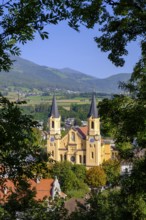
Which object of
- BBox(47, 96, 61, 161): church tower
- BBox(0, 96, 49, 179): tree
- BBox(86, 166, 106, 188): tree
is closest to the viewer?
BBox(0, 96, 49, 179): tree

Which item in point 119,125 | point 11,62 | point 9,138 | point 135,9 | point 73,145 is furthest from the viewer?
point 73,145

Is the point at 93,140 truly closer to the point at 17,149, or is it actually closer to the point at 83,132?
the point at 83,132

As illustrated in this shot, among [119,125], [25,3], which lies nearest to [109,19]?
[119,125]

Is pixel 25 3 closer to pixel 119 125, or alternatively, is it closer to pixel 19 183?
pixel 19 183

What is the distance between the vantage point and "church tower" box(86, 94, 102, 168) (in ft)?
193

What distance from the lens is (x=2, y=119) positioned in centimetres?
531

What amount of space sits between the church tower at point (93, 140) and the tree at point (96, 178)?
36.2 ft

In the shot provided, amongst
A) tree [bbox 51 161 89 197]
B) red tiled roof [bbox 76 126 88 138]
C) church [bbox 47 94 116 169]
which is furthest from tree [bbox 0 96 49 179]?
red tiled roof [bbox 76 126 88 138]

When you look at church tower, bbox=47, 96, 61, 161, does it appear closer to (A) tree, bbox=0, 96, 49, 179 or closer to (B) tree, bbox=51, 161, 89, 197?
(B) tree, bbox=51, 161, 89, 197

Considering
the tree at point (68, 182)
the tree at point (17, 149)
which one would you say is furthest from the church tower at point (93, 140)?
the tree at point (17, 149)

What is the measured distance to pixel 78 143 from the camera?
2440 inches

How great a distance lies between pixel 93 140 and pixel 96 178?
14.4 meters

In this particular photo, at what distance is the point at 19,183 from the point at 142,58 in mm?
4342

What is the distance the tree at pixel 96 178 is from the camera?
46.2 m
